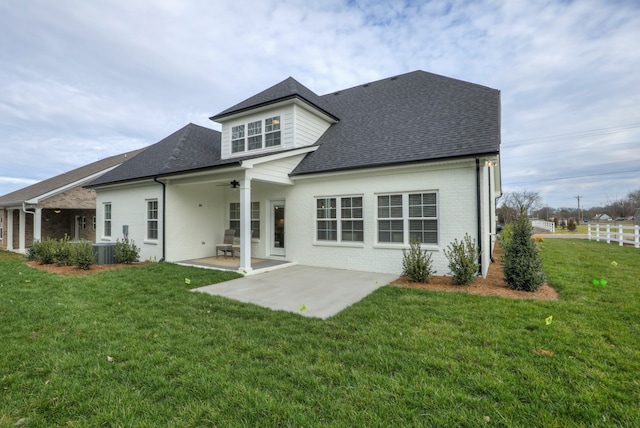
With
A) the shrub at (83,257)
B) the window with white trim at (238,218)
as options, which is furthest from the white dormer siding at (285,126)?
the shrub at (83,257)

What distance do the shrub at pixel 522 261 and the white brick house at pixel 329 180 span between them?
0.84 meters

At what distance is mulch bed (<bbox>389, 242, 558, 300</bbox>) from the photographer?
6031 mm

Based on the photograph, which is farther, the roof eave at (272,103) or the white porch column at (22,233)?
the white porch column at (22,233)

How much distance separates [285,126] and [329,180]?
3.23 meters

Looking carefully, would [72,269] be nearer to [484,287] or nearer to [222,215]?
[222,215]

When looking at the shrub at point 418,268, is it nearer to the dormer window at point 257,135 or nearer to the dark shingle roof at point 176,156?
the dormer window at point 257,135

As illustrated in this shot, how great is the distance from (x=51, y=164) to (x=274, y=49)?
3457cm

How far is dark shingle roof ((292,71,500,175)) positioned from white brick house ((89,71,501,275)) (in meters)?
0.06

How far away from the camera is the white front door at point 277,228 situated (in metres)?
11.1

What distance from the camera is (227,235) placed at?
1191cm

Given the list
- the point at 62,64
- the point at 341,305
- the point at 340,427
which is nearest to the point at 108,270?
the point at 341,305

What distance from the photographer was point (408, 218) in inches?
337

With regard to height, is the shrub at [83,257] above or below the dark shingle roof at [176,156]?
below

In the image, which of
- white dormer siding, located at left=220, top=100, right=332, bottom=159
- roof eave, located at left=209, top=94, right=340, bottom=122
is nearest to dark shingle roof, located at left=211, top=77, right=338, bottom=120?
roof eave, located at left=209, top=94, right=340, bottom=122
